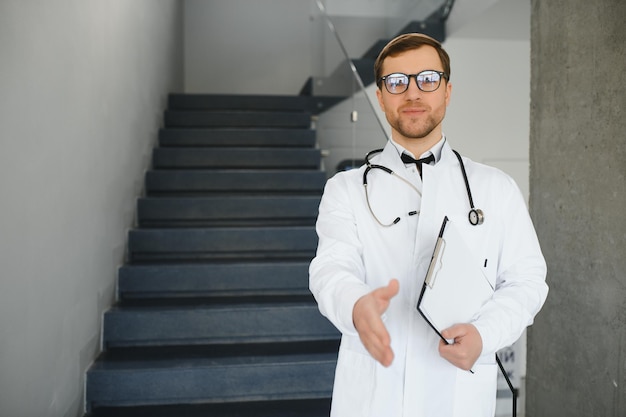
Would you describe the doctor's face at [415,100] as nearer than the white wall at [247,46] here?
Yes

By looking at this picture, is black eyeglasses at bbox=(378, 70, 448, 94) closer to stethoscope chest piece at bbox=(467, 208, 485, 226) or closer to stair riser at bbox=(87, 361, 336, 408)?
stethoscope chest piece at bbox=(467, 208, 485, 226)

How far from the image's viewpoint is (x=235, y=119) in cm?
496

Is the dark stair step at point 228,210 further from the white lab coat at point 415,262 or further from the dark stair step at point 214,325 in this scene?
the white lab coat at point 415,262

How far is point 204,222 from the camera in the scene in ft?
12.7

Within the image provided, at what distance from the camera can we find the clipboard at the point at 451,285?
990mm

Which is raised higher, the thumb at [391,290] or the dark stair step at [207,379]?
the thumb at [391,290]

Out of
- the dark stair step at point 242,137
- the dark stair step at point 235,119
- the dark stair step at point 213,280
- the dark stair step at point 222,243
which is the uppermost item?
the dark stair step at point 235,119

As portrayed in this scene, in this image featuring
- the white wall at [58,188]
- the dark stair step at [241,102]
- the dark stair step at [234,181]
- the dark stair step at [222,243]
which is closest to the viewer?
the white wall at [58,188]

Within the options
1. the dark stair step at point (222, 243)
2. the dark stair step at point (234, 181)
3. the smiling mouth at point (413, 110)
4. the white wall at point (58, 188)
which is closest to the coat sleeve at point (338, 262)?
the smiling mouth at point (413, 110)

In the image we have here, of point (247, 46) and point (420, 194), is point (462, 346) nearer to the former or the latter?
point (420, 194)

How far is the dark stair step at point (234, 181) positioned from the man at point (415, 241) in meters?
2.89

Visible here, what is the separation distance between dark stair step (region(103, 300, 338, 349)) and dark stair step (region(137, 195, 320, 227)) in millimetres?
963

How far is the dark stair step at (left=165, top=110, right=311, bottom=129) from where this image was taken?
16.1 ft

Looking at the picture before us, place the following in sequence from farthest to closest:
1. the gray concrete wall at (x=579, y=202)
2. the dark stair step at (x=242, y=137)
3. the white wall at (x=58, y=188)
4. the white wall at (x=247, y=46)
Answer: the white wall at (x=247, y=46) → the dark stair step at (x=242, y=137) → the white wall at (x=58, y=188) → the gray concrete wall at (x=579, y=202)
